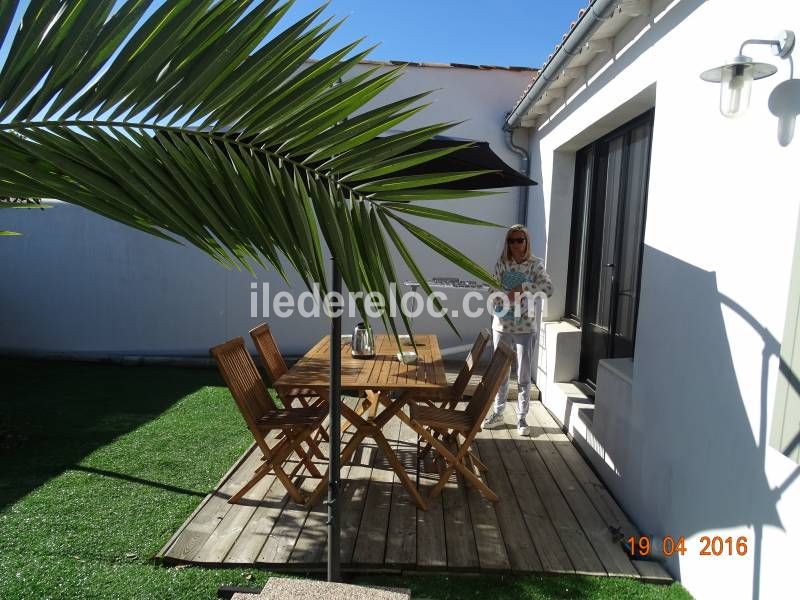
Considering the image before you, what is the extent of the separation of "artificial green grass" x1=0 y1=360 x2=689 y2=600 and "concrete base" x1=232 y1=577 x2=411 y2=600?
0.70m

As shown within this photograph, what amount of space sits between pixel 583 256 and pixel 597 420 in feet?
6.66

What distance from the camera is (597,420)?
397cm

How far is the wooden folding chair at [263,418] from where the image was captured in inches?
127

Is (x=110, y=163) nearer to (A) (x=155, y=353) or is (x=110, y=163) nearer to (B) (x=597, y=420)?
(B) (x=597, y=420)

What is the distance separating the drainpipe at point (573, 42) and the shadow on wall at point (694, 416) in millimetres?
1579

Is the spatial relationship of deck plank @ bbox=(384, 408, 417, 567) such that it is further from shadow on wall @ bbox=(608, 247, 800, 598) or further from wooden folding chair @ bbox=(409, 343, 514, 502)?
shadow on wall @ bbox=(608, 247, 800, 598)

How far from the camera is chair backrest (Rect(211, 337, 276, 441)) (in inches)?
126

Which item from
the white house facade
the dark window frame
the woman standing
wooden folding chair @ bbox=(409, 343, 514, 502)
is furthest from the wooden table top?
→ the dark window frame

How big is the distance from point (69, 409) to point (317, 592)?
4.63 m

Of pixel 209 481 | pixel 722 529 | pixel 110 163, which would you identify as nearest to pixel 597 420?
pixel 722 529

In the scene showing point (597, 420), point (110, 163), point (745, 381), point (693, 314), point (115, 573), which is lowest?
point (115, 573)

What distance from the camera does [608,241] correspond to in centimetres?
475

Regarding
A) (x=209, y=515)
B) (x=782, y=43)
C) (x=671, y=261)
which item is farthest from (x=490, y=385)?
(x=782, y=43)

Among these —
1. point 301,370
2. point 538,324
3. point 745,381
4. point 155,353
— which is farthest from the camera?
point 155,353
